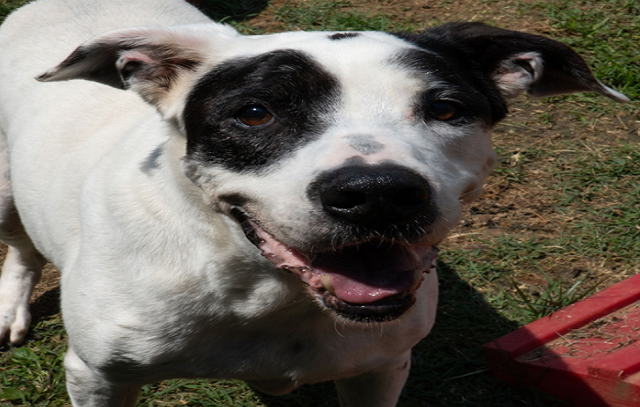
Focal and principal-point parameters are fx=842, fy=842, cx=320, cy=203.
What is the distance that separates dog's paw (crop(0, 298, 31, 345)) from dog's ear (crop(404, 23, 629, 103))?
2719 mm

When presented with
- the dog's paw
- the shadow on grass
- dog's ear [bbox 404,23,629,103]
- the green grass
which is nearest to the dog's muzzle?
dog's ear [bbox 404,23,629,103]

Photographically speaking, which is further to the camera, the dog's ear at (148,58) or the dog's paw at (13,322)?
the dog's paw at (13,322)

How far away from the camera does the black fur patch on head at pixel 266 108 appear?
261 centimetres

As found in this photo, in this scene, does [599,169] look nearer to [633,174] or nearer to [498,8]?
[633,174]

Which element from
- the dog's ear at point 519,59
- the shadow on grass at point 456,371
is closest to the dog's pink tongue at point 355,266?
the dog's ear at point 519,59

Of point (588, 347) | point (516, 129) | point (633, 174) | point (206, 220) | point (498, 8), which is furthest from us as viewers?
point (498, 8)

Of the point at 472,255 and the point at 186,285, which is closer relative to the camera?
the point at 186,285

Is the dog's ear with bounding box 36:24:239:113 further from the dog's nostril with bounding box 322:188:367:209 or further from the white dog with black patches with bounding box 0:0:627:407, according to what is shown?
the dog's nostril with bounding box 322:188:367:209

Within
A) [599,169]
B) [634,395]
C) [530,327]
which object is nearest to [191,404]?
[530,327]

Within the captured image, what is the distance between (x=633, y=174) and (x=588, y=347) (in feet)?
6.34

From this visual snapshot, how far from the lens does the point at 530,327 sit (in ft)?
13.8

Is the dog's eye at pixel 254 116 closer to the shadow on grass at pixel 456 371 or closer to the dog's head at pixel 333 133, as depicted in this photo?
the dog's head at pixel 333 133

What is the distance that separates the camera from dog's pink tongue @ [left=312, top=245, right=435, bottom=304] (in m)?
2.54

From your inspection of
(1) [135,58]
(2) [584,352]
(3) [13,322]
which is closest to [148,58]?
(1) [135,58]
